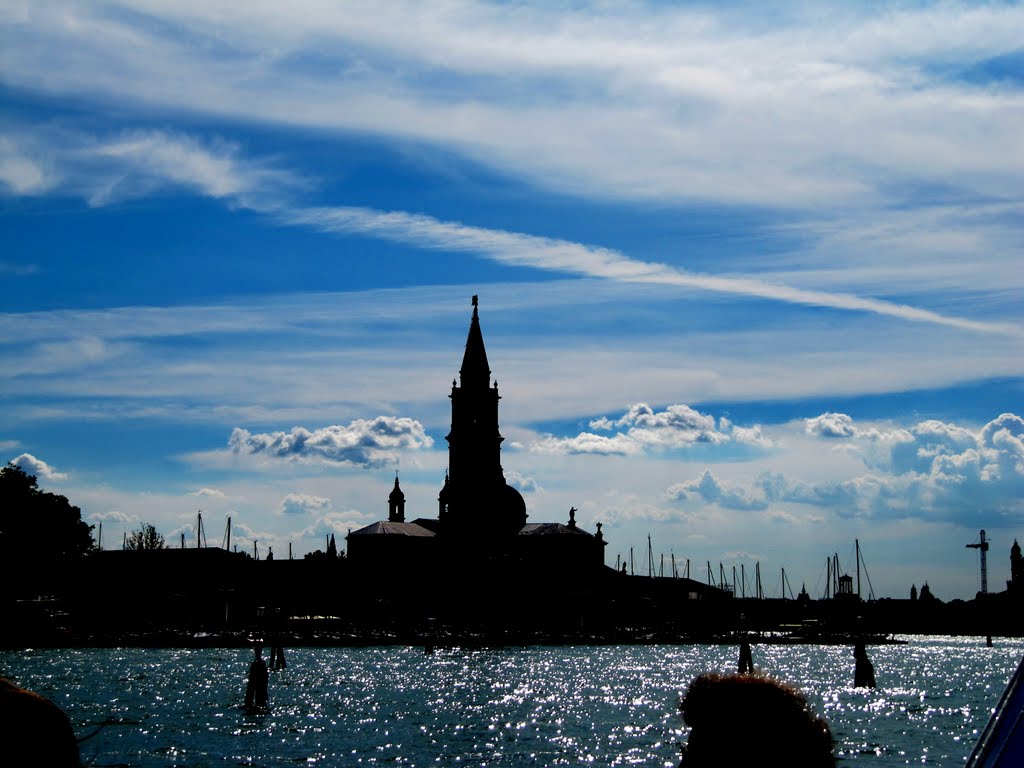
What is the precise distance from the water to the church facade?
40.3m

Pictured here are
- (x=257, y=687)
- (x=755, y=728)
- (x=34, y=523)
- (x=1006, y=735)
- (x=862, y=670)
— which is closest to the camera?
(x=755, y=728)

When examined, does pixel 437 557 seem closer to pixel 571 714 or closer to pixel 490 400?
pixel 490 400

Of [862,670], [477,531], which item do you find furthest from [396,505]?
[862,670]

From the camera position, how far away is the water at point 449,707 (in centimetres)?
3819

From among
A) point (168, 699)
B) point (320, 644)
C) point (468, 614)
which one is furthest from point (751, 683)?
point (468, 614)

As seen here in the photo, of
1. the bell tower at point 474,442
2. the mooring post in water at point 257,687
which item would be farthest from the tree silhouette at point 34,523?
the mooring post in water at point 257,687

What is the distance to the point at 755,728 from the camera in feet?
13.8

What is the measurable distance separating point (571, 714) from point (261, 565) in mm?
107457

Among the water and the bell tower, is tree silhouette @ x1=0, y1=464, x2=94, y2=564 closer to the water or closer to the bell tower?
the water

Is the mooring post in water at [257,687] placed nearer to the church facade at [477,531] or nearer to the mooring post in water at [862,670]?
the mooring post in water at [862,670]

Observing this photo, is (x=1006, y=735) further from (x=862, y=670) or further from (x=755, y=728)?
(x=862, y=670)

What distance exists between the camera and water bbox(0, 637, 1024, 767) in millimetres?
38188

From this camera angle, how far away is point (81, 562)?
12888cm

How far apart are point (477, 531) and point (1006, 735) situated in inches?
5525
